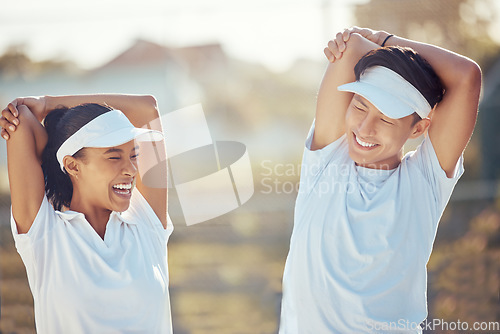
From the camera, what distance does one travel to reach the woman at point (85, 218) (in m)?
2.05

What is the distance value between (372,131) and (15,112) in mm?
1237

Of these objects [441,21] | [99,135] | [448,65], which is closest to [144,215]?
[99,135]

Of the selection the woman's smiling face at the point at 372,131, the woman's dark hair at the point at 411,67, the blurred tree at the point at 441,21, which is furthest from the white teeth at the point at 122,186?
the blurred tree at the point at 441,21

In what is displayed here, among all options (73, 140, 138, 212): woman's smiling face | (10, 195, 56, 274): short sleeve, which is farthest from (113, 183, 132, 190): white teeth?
(10, 195, 56, 274): short sleeve

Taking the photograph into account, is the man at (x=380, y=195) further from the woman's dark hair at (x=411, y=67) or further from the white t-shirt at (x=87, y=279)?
the white t-shirt at (x=87, y=279)

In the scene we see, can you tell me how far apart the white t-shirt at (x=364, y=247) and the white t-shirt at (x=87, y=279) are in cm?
50

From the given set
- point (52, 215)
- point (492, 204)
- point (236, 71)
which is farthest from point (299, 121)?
point (52, 215)

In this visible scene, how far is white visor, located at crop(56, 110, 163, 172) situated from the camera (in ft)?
7.14

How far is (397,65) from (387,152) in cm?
30

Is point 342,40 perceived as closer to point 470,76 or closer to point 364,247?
point 470,76

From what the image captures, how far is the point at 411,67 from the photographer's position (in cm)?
210

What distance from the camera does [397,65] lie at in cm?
211

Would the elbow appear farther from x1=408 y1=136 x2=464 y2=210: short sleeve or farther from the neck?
the neck

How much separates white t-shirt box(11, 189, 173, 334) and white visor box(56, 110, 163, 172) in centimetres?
21
